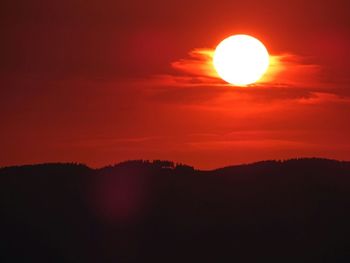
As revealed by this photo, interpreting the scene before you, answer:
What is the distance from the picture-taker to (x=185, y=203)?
429ft

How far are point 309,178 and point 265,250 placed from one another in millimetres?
10312

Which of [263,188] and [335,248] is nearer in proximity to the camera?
[335,248]

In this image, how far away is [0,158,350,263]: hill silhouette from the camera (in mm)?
123062

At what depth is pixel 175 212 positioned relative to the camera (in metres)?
130

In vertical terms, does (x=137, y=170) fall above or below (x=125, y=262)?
above

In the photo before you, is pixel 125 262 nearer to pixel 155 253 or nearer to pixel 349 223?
pixel 155 253

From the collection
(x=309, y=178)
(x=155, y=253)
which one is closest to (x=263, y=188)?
(x=309, y=178)

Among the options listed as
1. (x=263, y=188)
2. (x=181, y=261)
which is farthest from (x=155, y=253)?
(x=263, y=188)

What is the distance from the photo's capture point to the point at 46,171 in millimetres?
133625

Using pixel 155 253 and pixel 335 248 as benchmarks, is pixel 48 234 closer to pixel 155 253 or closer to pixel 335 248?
pixel 155 253

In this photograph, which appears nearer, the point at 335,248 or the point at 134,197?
the point at 335,248

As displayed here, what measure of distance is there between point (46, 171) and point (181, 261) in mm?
17528

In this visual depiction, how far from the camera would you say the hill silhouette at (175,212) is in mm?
123062

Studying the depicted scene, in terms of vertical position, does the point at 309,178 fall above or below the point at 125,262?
above
